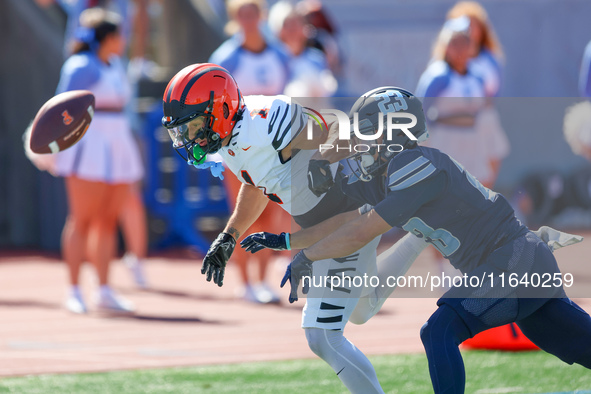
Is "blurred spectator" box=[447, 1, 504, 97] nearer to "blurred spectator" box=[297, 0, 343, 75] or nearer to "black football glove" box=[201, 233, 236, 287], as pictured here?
"blurred spectator" box=[297, 0, 343, 75]

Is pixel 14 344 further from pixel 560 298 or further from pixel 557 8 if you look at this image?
pixel 557 8

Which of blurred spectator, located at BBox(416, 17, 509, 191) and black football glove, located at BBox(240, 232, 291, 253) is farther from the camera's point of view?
blurred spectator, located at BBox(416, 17, 509, 191)

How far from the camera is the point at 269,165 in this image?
4180 mm

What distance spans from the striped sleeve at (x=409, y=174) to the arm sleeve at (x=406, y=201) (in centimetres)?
1

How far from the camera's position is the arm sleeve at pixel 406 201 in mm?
3666

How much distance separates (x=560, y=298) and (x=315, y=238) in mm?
1018

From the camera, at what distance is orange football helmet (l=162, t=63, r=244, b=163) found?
394 centimetres

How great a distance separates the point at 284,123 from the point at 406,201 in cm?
75

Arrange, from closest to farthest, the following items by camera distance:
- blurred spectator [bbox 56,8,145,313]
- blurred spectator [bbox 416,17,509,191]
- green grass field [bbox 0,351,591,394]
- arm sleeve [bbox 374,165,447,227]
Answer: arm sleeve [bbox 374,165,447,227] < green grass field [bbox 0,351,591,394] < blurred spectator [bbox 56,8,145,313] < blurred spectator [bbox 416,17,509,191]

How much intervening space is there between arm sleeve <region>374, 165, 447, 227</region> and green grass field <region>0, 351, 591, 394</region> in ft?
5.54

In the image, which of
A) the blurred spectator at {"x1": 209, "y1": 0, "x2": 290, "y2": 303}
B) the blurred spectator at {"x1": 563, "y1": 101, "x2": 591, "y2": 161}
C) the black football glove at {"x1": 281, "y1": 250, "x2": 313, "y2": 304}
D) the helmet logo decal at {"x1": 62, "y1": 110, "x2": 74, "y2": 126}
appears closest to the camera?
the black football glove at {"x1": 281, "y1": 250, "x2": 313, "y2": 304}

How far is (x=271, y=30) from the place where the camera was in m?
10.2

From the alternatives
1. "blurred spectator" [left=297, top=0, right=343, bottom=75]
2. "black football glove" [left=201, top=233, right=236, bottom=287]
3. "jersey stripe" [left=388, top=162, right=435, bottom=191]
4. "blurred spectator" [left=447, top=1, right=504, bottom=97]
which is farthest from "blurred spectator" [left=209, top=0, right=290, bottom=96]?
Result: "jersey stripe" [left=388, top=162, right=435, bottom=191]

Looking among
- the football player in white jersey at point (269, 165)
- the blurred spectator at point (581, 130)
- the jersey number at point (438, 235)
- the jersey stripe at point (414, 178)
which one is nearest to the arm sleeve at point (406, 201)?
the jersey stripe at point (414, 178)
